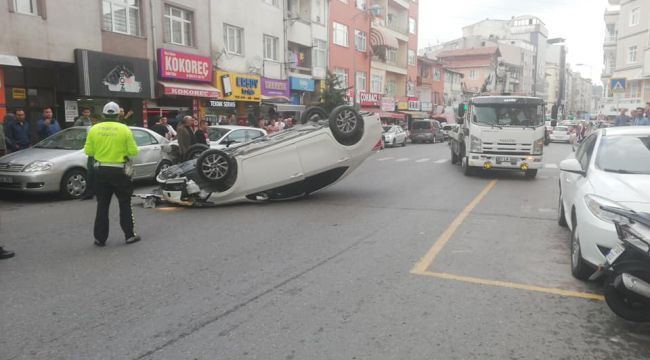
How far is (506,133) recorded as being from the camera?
13.8 metres

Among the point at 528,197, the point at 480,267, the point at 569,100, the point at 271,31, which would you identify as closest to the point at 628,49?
the point at 271,31

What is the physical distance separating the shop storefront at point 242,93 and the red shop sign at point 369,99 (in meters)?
13.7

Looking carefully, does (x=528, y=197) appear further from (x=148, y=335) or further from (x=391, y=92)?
(x=391, y=92)

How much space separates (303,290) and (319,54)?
1193 inches

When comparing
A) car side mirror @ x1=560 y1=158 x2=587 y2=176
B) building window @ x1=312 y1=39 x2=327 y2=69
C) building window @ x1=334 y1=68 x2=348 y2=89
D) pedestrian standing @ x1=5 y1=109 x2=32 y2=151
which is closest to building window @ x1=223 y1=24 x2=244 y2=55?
building window @ x1=312 y1=39 x2=327 y2=69

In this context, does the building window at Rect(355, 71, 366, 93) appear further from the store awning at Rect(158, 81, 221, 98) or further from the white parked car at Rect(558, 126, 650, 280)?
the white parked car at Rect(558, 126, 650, 280)

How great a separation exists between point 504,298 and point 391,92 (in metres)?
44.4

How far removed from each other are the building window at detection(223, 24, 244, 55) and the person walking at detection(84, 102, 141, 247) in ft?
61.7

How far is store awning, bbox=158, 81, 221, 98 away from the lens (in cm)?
1991

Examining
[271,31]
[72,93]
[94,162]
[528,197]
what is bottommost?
[528,197]

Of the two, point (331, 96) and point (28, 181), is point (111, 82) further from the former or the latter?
point (331, 96)

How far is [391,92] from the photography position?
4778 centimetres

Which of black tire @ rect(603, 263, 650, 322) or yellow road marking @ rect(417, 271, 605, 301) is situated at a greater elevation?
black tire @ rect(603, 263, 650, 322)

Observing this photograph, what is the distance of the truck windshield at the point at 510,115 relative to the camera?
1409cm
